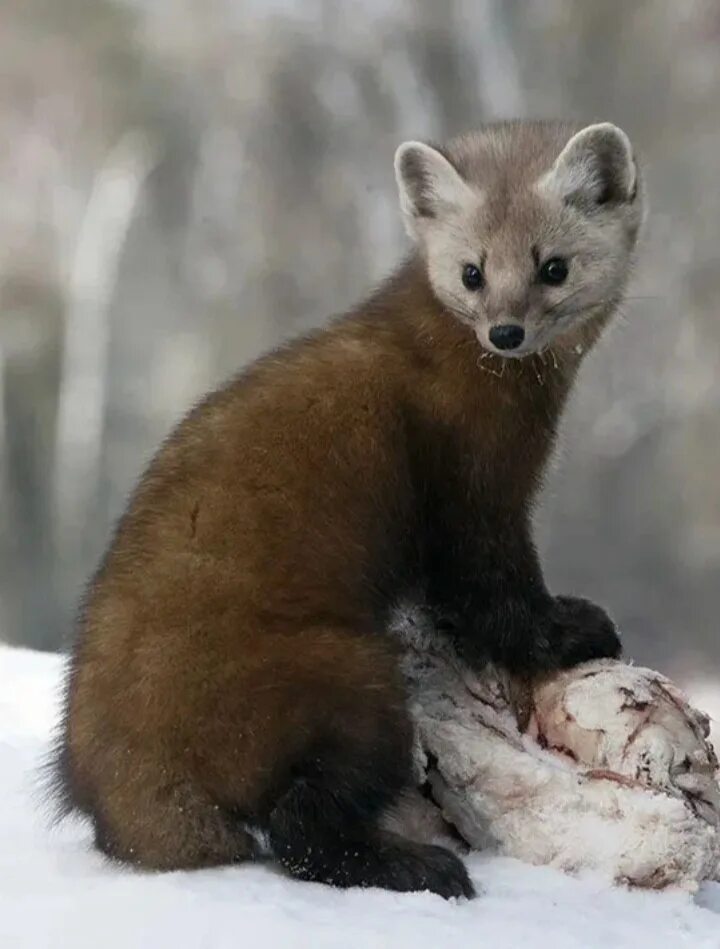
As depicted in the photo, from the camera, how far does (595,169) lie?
2299 mm

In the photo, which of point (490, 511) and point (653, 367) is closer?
point (490, 511)

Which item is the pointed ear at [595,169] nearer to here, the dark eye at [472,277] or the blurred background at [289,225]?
the dark eye at [472,277]

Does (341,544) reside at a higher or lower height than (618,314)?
lower

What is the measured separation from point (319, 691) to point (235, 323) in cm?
232

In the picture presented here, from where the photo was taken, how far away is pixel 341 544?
2.14 m

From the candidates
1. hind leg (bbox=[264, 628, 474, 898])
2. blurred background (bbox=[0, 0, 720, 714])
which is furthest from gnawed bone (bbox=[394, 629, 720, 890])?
blurred background (bbox=[0, 0, 720, 714])

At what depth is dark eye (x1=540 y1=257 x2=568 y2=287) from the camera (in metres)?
2.23

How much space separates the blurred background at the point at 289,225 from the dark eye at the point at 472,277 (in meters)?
1.40

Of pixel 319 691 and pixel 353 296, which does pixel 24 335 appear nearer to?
pixel 353 296

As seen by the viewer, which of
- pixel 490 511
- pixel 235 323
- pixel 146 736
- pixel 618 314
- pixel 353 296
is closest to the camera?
pixel 146 736

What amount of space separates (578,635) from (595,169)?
843 mm

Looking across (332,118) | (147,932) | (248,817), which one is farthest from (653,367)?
(147,932)

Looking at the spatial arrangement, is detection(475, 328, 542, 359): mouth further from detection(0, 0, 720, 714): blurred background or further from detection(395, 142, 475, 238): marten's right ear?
detection(0, 0, 720, 714): blurred background

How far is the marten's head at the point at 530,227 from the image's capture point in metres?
2.21
